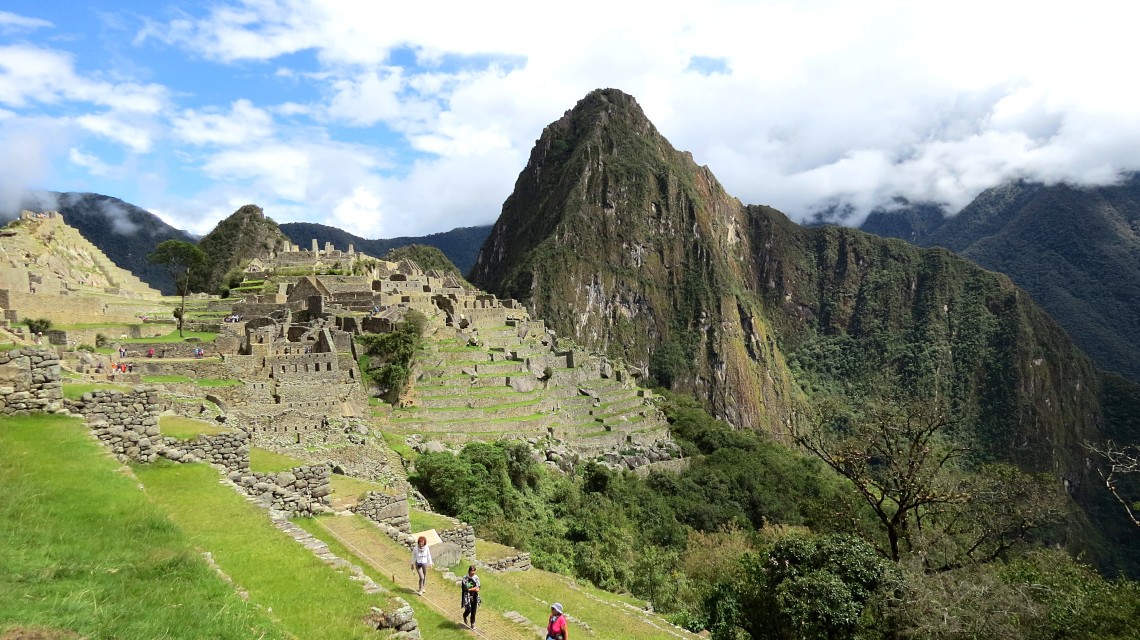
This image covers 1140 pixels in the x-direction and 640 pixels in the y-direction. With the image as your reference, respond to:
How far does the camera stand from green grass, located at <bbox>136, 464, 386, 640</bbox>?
24.2ft

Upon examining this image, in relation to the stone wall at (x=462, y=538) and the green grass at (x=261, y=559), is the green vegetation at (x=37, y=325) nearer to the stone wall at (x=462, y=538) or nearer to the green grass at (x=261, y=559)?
the green grass at (x=261, y=559)

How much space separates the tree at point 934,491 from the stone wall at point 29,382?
20950 mm

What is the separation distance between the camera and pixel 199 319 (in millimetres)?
33125

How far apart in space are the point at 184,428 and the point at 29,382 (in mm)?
3371

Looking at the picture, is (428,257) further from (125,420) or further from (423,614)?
(423,614)

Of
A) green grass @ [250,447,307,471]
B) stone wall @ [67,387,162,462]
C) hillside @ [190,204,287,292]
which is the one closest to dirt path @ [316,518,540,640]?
green grass @ [250,447,307,471]

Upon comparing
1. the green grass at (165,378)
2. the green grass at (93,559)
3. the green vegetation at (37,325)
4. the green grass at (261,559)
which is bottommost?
the green grass at (261,559)

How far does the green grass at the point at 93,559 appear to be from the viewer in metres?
5.45

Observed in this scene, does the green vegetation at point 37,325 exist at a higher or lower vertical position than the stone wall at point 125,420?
higher

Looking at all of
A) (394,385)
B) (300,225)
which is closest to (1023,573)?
(394,385)

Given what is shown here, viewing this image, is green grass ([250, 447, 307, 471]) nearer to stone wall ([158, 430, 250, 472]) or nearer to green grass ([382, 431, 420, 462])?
stone wall ([158, 430, 250, 472])

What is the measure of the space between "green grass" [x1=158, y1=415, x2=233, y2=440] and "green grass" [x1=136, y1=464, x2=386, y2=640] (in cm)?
114

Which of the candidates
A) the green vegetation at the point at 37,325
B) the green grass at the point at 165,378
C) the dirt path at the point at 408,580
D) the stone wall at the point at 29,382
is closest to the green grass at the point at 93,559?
the stone wall at the point at 29,382

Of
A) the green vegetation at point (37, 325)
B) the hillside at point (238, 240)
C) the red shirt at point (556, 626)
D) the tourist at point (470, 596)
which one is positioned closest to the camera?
the red shirt at point (556, 626)
